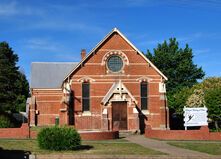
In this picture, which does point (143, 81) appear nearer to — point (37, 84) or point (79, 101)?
point (79, 101)

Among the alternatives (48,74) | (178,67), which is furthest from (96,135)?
(178,67)

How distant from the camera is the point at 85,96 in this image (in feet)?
155

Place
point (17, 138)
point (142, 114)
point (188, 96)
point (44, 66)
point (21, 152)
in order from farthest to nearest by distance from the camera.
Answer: point (44, 66), point (188, 96), point (142, 114), point (17, 138), point (21, 152)

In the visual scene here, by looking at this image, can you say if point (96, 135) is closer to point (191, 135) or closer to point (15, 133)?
point (15, 133)

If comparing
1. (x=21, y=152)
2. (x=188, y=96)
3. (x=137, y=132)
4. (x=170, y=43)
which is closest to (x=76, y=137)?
(x=21, y=152)

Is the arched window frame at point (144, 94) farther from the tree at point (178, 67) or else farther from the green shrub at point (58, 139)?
the tree at point (178, 67)

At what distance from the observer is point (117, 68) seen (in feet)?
157

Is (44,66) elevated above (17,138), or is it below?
above

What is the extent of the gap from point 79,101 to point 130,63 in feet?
24.4

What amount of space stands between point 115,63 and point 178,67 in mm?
33508

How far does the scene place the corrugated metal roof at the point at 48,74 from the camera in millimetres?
57594

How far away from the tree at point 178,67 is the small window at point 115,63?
32.2m

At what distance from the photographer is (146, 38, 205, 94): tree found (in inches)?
3098

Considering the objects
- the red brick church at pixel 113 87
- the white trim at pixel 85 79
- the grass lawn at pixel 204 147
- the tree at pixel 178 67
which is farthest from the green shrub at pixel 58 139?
the tree at pixel 178 67
